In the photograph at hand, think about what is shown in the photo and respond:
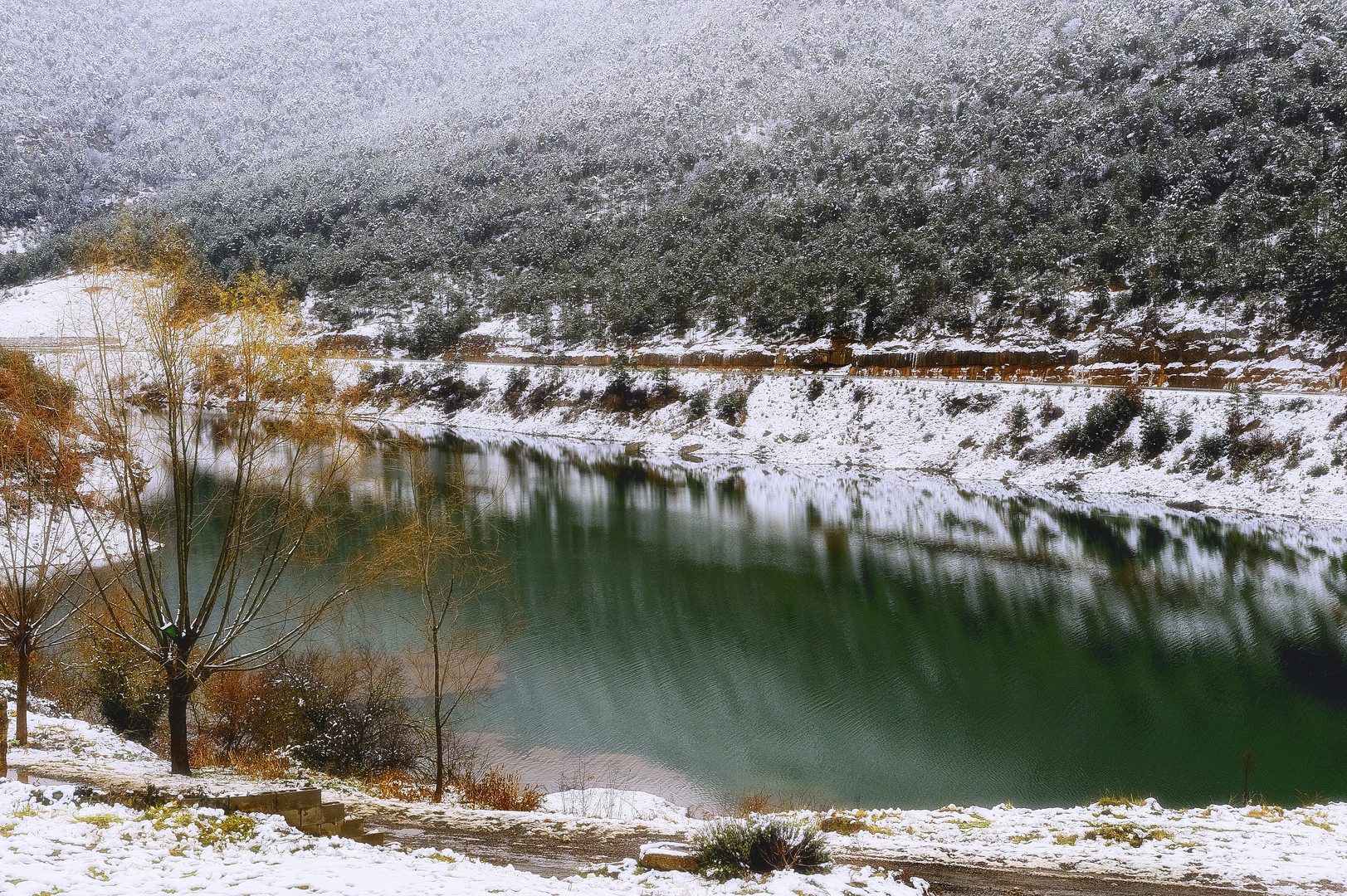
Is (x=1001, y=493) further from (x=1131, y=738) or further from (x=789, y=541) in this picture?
(x=1131, y=738)

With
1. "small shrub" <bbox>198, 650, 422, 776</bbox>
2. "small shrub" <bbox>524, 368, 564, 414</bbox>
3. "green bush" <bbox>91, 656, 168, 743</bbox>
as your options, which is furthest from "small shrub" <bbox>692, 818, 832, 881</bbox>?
"small shrub" <bbox>524, 368, 564, 414</bbox>

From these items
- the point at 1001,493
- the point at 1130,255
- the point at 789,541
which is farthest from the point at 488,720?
the point at 1130,255

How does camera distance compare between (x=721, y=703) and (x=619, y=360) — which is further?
(x=619, y=360)

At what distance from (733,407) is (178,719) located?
175 feet

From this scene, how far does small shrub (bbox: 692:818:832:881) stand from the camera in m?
7.70

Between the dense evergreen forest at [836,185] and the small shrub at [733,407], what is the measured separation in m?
12.7

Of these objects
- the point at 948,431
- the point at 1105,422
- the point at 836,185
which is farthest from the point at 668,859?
the point at 836,185

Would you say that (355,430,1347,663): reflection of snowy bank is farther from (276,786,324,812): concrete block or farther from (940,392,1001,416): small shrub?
(276,786,324,812): concrete block

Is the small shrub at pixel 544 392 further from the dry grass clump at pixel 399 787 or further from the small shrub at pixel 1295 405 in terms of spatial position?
the dry grass clump at pixel 399 787

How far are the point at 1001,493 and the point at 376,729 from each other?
3637 centimetres

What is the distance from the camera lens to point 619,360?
7150 cm

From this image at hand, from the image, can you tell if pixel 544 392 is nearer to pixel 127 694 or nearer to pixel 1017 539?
pixel 1017 539

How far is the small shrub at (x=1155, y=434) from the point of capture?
4300 cm

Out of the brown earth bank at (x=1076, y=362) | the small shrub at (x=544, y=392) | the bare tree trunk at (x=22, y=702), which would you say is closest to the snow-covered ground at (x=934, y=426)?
the small shrub at (x=544, y=392)
